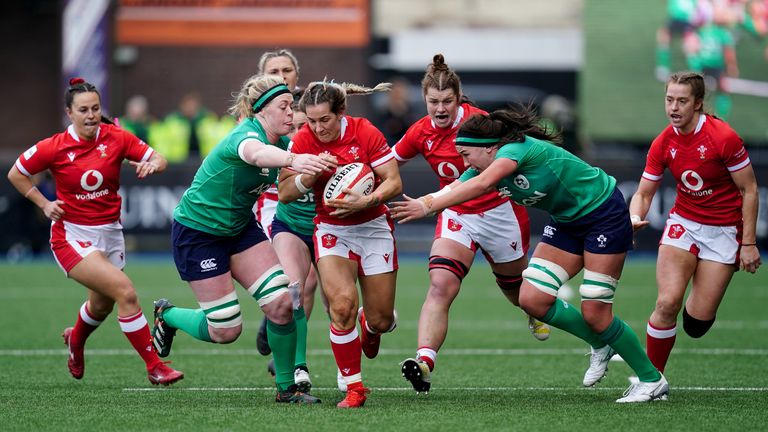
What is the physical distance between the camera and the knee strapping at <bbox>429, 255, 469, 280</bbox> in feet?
25.8

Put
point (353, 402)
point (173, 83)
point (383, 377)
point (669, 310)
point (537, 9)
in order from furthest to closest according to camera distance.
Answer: point (537, 9)
point (173, 83)
point (383, 377)
point (669, 310)
point (353, 402)

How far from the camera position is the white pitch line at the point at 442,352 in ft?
31.3

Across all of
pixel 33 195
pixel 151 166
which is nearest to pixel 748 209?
pixel 151 166

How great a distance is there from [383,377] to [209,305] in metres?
1.66

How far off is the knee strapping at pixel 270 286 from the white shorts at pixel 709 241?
2.47m

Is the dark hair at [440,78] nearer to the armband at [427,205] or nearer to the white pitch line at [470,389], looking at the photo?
the armband at [427,205]

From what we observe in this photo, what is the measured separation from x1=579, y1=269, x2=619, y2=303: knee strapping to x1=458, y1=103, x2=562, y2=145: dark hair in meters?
0.84

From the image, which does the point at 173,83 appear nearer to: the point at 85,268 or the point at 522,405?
the point at 85,268

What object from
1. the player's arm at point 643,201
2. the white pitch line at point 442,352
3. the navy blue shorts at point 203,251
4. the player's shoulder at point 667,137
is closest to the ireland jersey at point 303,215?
the navy blue shorts at point 203,251

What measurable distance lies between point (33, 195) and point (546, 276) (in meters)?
3.46

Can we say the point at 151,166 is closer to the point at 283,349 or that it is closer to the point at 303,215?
the point at 303,215

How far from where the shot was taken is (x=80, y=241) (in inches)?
315

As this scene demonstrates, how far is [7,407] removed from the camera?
6.98 m

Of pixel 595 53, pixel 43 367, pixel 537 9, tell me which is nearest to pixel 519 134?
pixel 43 367
